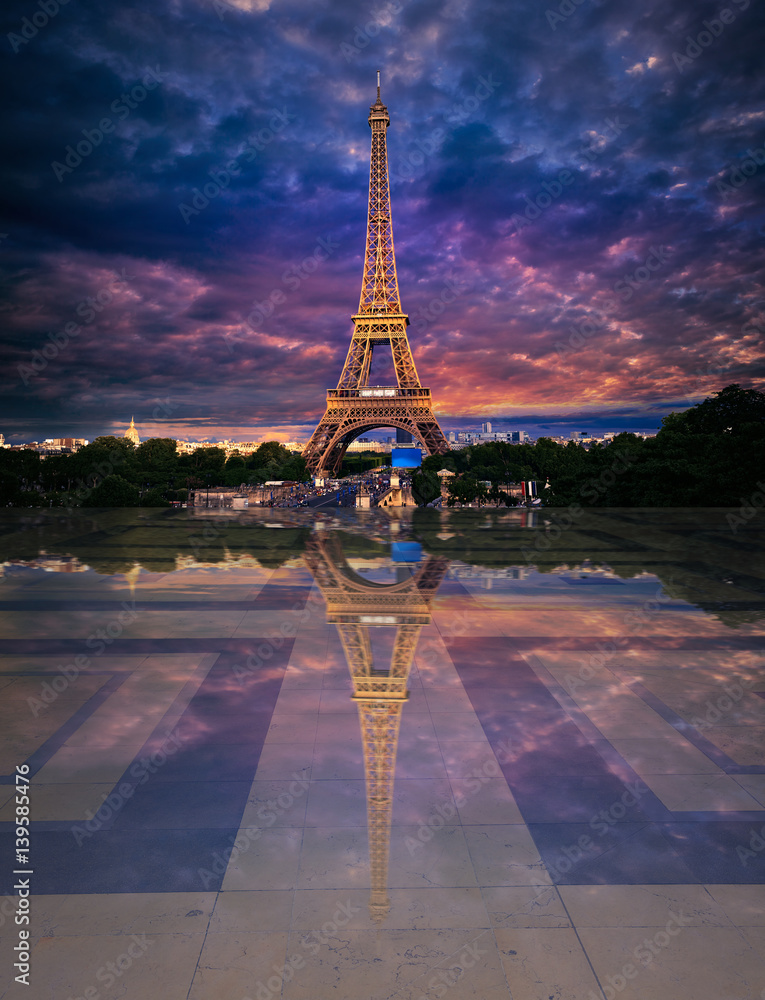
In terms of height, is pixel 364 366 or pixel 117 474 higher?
pixel 364 366

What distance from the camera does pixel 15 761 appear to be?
19.1 feet

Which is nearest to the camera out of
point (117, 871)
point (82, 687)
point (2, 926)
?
point (2, 926)

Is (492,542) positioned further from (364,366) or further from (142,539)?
(364,366)

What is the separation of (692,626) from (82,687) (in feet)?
30.3

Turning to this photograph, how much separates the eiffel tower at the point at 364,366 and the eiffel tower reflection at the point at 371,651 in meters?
49.6

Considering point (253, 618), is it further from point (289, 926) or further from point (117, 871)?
point (289, 926)

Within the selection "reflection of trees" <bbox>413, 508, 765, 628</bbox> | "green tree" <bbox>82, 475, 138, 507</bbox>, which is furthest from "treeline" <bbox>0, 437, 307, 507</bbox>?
"reflection of trees" <bbox>413, 508, 765, 628</bbox>

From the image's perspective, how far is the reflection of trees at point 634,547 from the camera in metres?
12.5

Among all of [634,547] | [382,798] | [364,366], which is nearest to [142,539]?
[634,547]

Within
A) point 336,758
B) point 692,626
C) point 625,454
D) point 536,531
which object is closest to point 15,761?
point 336,758

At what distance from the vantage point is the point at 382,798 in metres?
5.21

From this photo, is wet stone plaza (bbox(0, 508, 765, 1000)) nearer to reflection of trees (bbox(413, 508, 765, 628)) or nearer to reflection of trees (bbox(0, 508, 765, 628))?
reflection of trees (bbox(413, 508, 765, 628))

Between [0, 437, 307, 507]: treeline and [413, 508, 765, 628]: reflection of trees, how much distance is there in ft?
80.2

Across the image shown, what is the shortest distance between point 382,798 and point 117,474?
5977 centimetres
